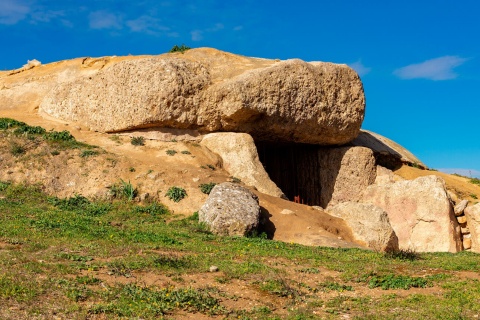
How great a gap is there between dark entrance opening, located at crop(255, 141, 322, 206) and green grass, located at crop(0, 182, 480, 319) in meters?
13.0

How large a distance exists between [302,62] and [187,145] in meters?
6.76

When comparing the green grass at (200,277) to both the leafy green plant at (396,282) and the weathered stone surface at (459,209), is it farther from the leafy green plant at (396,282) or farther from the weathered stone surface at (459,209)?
the weathered stone surface at (459,209)

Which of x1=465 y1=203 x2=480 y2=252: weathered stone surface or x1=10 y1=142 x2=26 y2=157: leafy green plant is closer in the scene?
x1=465 y1=203 x2=480 y2=252: weathered stone surface

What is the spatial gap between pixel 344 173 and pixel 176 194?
10.9 m

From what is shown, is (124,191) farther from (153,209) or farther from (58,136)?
(58,136)

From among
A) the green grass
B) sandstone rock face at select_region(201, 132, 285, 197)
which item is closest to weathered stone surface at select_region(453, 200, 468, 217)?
sandstone rock face at select_region(201, 132, 285, 197)

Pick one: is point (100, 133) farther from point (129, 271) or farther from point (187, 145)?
point (129, 271)

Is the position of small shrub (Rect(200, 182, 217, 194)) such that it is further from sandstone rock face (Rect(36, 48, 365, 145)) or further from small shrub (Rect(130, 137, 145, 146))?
sandstone rock face (Rect(36, 48, 365, 145))

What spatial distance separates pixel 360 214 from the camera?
20.2m

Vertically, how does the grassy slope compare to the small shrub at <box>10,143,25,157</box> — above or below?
below

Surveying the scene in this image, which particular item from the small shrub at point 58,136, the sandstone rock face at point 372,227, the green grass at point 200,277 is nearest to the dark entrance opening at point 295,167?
the sandstone rock face at point 372,227

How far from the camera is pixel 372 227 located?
19500 mm

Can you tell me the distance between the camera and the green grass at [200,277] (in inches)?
364

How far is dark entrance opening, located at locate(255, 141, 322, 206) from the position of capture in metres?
29.1
